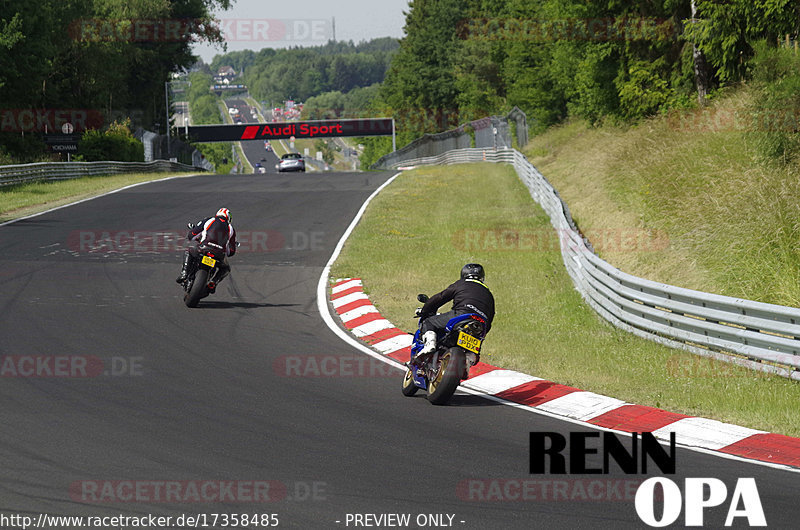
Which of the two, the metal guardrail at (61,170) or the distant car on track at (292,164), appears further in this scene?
the distant car on track at (292,164)

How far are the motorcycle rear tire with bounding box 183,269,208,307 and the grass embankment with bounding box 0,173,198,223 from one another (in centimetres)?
1355

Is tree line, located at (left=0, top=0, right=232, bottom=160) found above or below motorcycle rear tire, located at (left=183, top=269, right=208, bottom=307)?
above

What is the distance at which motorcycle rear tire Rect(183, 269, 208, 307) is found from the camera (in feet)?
47.7

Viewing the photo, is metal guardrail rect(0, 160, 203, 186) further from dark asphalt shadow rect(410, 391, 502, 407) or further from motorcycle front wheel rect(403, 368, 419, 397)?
dark asphalt shadow rect(410, 391, 502, 407)

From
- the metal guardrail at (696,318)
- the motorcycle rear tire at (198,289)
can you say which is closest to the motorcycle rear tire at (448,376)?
the metal guardrail at (696,318)

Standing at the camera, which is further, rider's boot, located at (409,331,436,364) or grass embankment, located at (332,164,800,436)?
grass embankment, located at (332,164,800,436)

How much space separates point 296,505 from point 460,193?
26921mm

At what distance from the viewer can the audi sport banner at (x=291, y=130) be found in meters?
94.2

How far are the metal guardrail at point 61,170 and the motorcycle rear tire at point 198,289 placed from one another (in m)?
22.5

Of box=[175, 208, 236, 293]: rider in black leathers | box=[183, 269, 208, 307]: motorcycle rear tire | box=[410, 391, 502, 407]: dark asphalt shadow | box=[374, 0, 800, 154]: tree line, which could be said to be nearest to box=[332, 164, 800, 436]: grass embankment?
box=[410, 391, 502, 407]: dark asphalt shadow

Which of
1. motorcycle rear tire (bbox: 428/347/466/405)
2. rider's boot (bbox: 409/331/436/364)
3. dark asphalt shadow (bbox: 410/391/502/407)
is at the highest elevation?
rider's boot (bbox: 409/331/436/364)

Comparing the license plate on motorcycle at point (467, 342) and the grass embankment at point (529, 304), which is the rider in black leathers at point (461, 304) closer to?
the license plate on motorcycle at point (467, 342)

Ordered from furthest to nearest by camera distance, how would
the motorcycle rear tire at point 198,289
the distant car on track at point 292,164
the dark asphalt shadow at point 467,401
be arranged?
the distant car on track at point 292,164 → the motorcycle rear tire at point 198,289 → the dark asphalt shadow at point 467,401

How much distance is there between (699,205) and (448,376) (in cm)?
975
